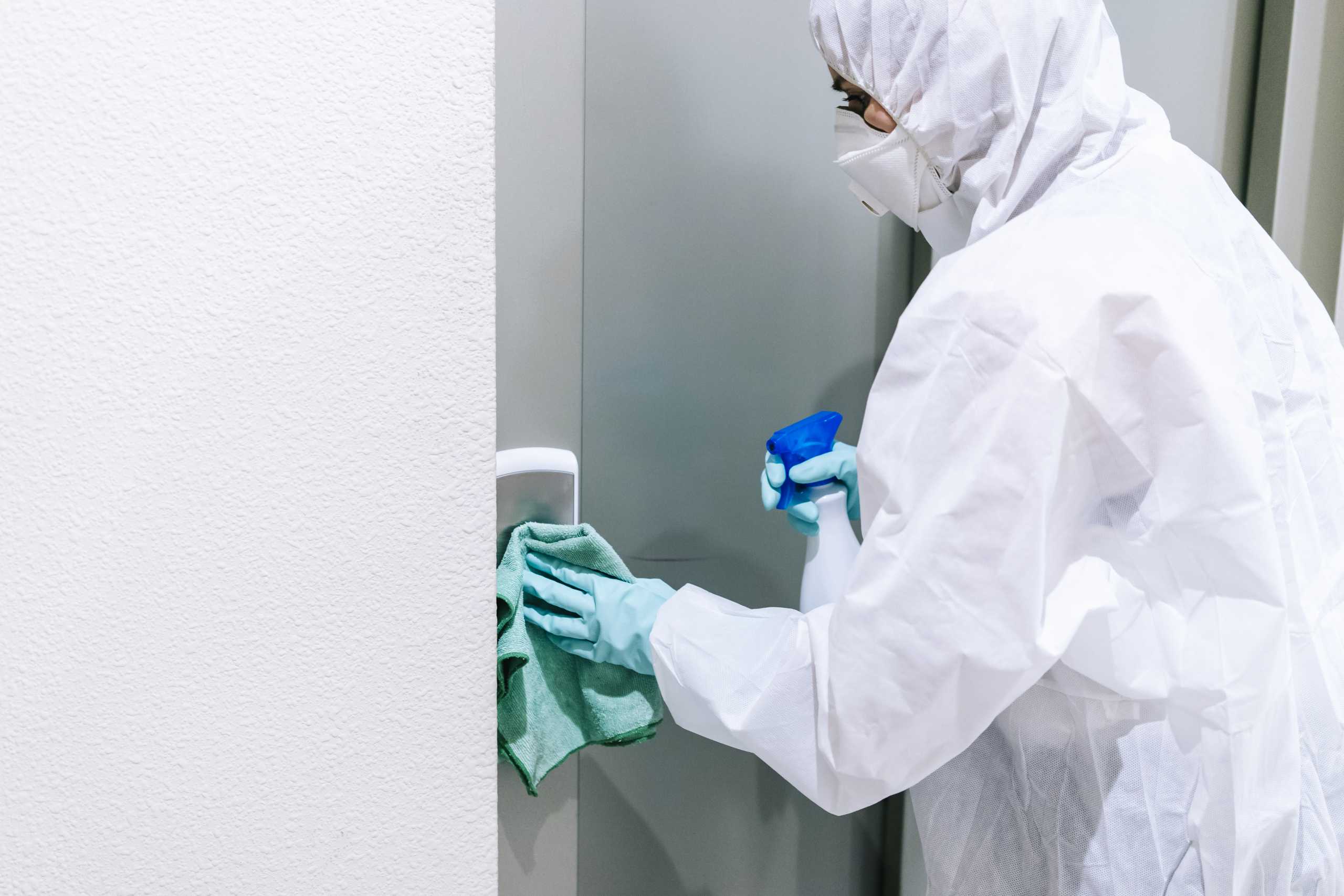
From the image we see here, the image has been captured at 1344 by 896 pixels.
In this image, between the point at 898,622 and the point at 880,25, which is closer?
the point at 898,622

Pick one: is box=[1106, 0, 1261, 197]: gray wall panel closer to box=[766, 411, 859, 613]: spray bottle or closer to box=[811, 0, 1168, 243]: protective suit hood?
box=[811, 0, 1168, 243]: protective suit hood

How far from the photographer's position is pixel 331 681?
57 centimetres

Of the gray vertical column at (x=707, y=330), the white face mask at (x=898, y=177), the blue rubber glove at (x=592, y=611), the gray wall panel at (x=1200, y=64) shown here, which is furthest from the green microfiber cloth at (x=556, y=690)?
the gray wall panel at (x=1200, y=64)

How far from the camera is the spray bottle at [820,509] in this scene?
0.93 metres

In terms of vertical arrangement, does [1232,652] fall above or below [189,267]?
below

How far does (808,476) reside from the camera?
93 centimetres

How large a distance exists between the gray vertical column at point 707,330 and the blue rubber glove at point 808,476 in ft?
0.43

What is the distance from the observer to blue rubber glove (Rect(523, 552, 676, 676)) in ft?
2.68

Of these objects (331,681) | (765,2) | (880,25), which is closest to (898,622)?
(331,681)

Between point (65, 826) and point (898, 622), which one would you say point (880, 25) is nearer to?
point (898, 622)

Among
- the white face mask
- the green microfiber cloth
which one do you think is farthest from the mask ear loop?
the green microfiber cloth

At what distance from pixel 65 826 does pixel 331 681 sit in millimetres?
156

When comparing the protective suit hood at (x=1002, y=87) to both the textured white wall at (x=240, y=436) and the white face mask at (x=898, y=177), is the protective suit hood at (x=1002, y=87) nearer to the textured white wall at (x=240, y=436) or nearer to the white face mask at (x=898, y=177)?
the white face mask at (x=898, y=177)

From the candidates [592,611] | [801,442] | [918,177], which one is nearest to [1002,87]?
[918,177]
